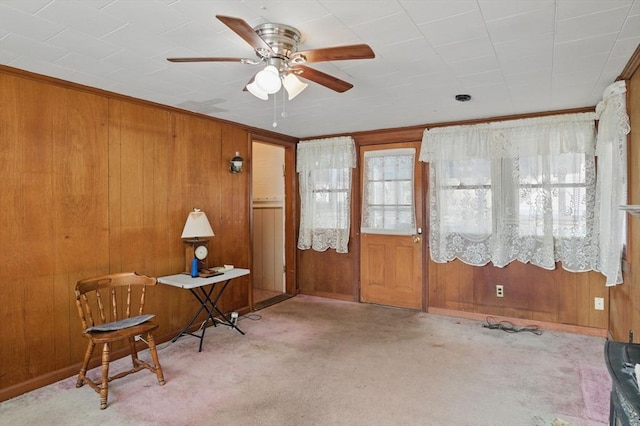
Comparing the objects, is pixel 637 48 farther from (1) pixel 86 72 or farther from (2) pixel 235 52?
(1) pixel 86 72

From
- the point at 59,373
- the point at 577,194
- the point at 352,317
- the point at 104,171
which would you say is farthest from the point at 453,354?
the point at 104,171

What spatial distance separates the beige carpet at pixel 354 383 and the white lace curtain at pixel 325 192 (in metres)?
1.51

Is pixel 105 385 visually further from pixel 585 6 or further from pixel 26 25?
pixel 585 6

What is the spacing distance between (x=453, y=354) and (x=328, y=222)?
2401mm

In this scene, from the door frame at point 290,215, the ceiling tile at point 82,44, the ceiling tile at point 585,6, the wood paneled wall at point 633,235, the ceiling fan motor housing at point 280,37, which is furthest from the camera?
the door frame at point 290,215

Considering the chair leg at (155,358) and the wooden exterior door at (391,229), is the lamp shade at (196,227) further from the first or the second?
the wooden exterior door at (391,229)

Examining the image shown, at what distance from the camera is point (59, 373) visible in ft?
9.18

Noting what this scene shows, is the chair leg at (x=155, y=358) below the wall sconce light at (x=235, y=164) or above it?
below

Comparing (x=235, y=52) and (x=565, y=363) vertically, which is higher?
(x=235, y=52)

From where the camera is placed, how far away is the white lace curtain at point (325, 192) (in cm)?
494

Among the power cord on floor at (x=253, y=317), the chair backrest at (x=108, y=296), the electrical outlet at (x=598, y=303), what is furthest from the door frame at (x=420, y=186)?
the chair backrest at (x=108, y=296)

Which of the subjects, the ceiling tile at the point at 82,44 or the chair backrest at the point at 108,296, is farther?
the chair backrest at the point at 108,296

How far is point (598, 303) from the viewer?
3660 mm

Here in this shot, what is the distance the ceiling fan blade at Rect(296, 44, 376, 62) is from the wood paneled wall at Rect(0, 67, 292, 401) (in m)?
2.10
